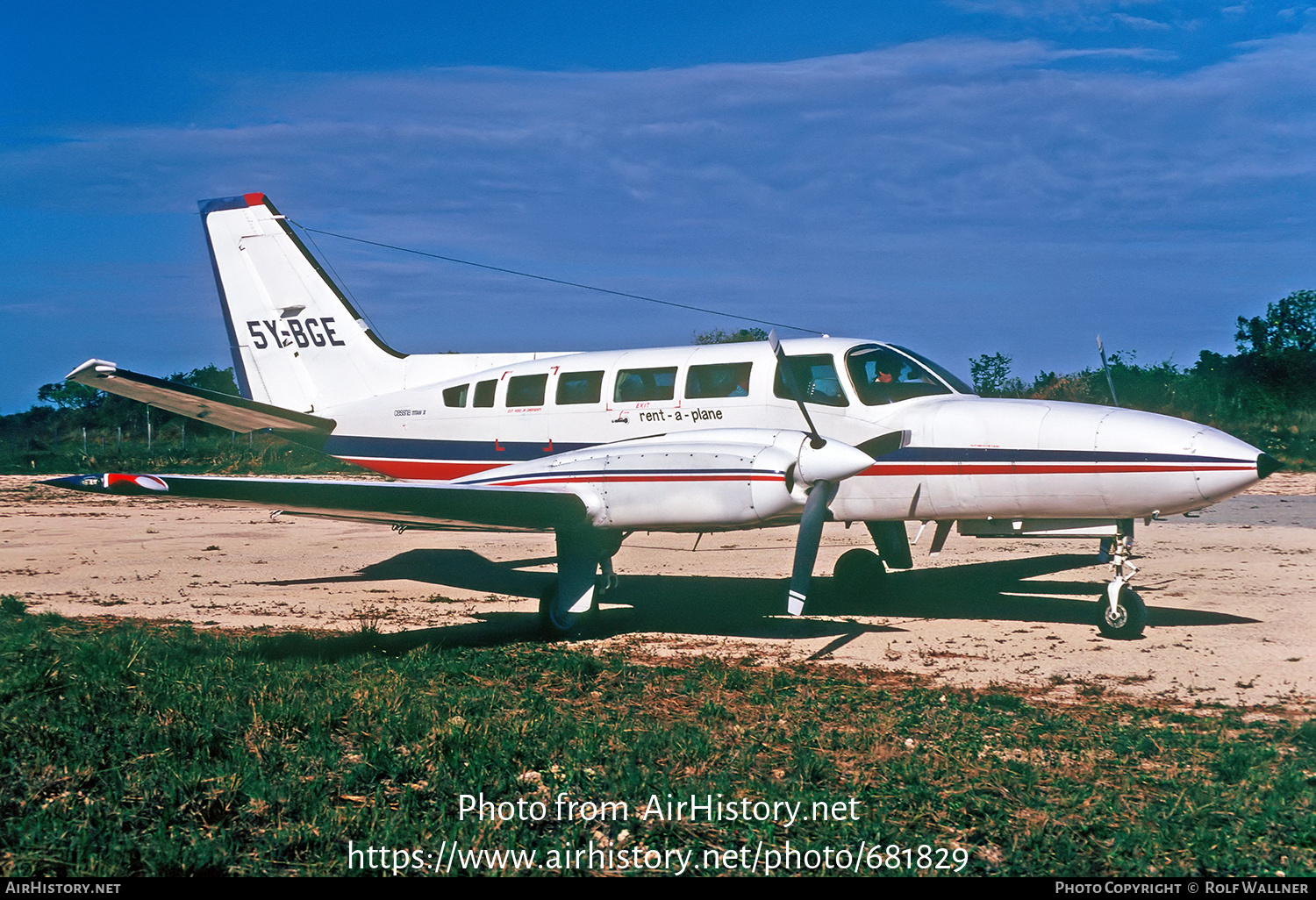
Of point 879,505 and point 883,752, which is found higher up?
point 879,505

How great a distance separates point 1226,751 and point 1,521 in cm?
2559

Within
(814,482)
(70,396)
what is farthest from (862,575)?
(70,396)

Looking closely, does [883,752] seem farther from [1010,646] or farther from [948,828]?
[1010,646]

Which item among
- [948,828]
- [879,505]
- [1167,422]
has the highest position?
[1167,422]

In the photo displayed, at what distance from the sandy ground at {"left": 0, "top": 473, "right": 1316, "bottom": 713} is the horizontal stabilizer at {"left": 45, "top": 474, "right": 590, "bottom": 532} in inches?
50.1

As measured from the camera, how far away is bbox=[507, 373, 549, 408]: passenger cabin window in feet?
41.5

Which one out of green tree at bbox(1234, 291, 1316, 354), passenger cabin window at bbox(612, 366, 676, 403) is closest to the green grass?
passenger cabin window at bbox(612, 366, 676, 403)

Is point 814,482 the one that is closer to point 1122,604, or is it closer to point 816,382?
point 816,382

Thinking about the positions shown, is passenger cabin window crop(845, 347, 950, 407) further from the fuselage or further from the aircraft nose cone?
the aircraft nose cone

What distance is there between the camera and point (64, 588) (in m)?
13.1

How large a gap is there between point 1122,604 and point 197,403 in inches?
426

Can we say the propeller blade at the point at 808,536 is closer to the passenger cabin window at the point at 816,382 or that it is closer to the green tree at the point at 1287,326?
the passenger cabin window at the point at 816,382

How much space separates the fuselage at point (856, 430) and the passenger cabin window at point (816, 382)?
0.6 inches

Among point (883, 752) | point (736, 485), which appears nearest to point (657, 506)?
point (736, 485)
